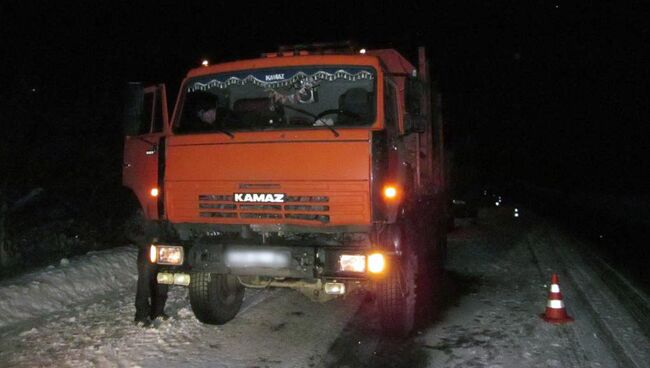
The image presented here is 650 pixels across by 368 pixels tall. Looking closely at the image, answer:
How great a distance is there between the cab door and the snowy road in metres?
1.43

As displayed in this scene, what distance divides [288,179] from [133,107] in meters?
2.19

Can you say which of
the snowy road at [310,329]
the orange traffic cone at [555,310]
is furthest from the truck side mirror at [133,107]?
the orange traffic cone at [555,310]

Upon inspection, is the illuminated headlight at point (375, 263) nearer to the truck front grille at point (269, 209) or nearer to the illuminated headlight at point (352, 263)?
the illuminated headlight at point (352, 263)

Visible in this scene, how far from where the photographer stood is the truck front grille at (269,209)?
578cm

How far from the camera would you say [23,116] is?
10375mm

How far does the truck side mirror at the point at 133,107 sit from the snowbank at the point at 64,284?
269cm

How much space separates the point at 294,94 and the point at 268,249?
174 cm

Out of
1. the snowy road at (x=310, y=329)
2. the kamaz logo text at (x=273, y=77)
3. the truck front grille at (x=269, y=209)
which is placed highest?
the kamaz logo text at (x=273, y=77)

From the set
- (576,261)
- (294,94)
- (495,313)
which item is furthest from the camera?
(576,261)

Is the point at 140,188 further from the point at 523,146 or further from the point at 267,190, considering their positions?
the point at 523,146

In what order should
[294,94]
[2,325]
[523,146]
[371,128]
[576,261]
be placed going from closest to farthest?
1. [371,128]
2. [294,94]
3. [2,325]
4. [576,261]
5. [523,146]

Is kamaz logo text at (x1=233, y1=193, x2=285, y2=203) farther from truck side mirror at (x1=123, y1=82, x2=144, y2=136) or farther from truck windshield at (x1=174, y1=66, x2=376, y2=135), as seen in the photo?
truck side mirror at (x1=123, y1=82, x2=144, y2=136)

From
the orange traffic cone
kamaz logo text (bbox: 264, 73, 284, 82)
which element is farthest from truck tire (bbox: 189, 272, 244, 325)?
the orange traffic cone

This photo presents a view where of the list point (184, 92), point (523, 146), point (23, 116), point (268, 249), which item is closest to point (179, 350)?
point (268, 249)
